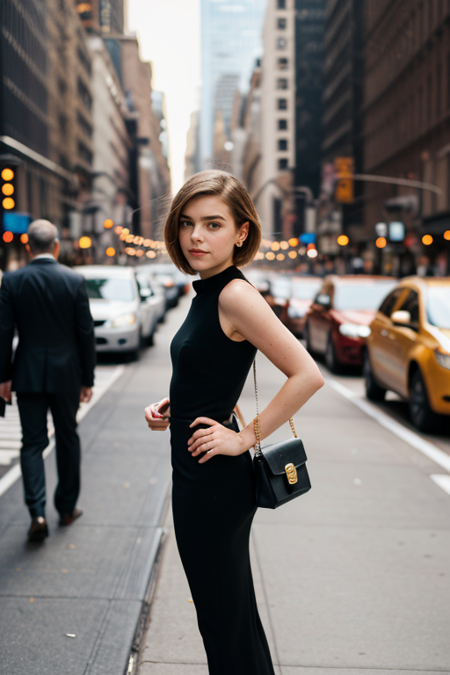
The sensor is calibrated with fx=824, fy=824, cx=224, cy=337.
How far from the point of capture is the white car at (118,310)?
15.7m

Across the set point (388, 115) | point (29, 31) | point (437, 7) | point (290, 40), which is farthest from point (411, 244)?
point (290, 40)

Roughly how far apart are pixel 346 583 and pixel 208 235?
2.71m

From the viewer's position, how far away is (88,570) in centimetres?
455

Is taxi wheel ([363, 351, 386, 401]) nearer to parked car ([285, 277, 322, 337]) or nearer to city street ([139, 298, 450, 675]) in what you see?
city street ([139, 298, 450, 675])

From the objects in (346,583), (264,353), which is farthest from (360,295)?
(264,353)

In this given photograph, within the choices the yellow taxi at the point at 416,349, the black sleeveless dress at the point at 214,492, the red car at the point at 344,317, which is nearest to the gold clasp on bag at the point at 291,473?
the black sleeveless dress at the point at 214,492

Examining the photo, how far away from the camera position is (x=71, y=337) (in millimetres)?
5223

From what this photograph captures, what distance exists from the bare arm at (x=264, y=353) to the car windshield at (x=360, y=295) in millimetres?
13118

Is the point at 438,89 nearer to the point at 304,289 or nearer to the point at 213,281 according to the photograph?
the point at 304,289

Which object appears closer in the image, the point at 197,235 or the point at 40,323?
the point at 197,235

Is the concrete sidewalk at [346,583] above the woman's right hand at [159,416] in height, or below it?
below

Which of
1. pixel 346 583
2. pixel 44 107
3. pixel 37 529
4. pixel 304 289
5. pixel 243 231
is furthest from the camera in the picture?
pixel 44 107

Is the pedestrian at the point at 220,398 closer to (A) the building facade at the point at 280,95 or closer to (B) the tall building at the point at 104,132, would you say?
(B) the tall building at the point at 104,132

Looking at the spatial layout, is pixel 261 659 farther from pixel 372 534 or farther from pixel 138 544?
pixel 372 534
